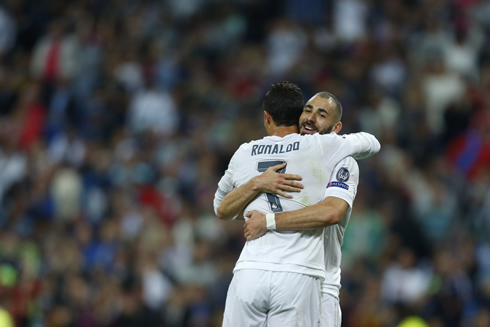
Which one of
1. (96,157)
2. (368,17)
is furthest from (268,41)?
(96,157)

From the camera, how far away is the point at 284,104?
5031 mm

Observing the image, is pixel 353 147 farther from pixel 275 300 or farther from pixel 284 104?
pixel 275 300

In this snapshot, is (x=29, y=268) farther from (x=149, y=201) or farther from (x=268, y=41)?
(x=268, y=41)

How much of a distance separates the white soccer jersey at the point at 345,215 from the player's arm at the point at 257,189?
238 millimetres

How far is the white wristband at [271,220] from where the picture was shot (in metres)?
4.83

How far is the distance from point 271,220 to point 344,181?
1.75 ft

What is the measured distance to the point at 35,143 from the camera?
13.3 meters

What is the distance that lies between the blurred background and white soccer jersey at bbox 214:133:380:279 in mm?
5307

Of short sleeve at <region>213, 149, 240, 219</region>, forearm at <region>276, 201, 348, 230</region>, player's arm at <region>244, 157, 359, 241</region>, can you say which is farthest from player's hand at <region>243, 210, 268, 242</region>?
short sleeve at <region>213, 149, 240, 219</region>

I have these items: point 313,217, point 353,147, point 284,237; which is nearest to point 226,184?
point 284,237

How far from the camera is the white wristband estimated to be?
4.83 meters

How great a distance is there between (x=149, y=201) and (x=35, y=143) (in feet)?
8.12

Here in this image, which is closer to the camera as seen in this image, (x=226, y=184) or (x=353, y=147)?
(x=353, y=147)

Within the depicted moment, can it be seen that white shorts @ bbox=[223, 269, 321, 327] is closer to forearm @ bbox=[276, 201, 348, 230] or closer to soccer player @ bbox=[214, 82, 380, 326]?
soccer player @ bbox=[214, 82, 380, 326]
